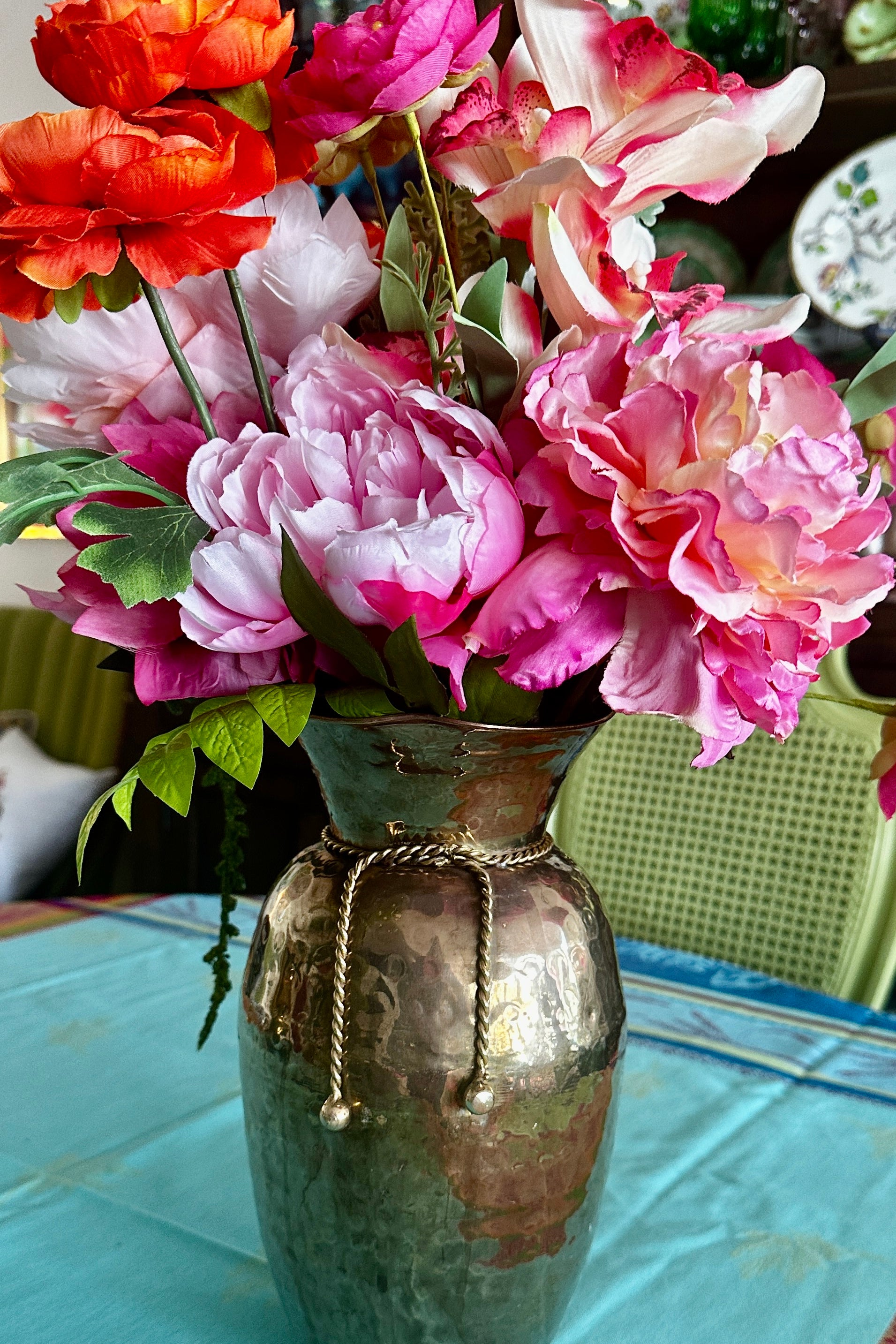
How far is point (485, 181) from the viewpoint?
14.2 inches

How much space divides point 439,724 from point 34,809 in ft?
5.22

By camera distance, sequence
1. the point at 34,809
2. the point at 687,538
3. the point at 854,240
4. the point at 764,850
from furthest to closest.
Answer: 1. the point at 34,809
2. the point at 854,240
3. the point at 764,850
4. the point at 687,538

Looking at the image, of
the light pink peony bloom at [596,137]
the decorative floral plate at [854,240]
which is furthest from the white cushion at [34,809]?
the light pink peony bloom at [596,137]

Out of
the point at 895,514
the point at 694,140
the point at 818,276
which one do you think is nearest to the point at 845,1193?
the point at 694,140

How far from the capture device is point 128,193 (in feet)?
1.00

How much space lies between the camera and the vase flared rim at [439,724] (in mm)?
342

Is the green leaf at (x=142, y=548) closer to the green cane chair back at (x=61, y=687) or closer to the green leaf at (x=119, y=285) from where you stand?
the green leaf at (x=119, y=285)

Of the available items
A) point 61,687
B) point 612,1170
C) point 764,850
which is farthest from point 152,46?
point 61,687

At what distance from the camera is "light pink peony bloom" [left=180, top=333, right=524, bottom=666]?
0.31 m

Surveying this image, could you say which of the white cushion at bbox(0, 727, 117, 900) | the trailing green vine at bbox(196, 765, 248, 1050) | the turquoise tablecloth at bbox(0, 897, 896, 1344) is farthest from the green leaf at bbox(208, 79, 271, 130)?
the white cushion at bbox(0, 727, 117, 900)

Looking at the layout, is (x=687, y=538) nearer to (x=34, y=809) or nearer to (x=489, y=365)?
(x=489, y=365)

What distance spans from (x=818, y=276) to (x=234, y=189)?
52.8 inches

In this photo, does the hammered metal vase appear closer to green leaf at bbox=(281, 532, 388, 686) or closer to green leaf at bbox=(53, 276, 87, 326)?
green leaf at bbox=(281, 532, 388, 686)

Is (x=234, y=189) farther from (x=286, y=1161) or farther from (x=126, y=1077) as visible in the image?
(x=126, y=1077)
